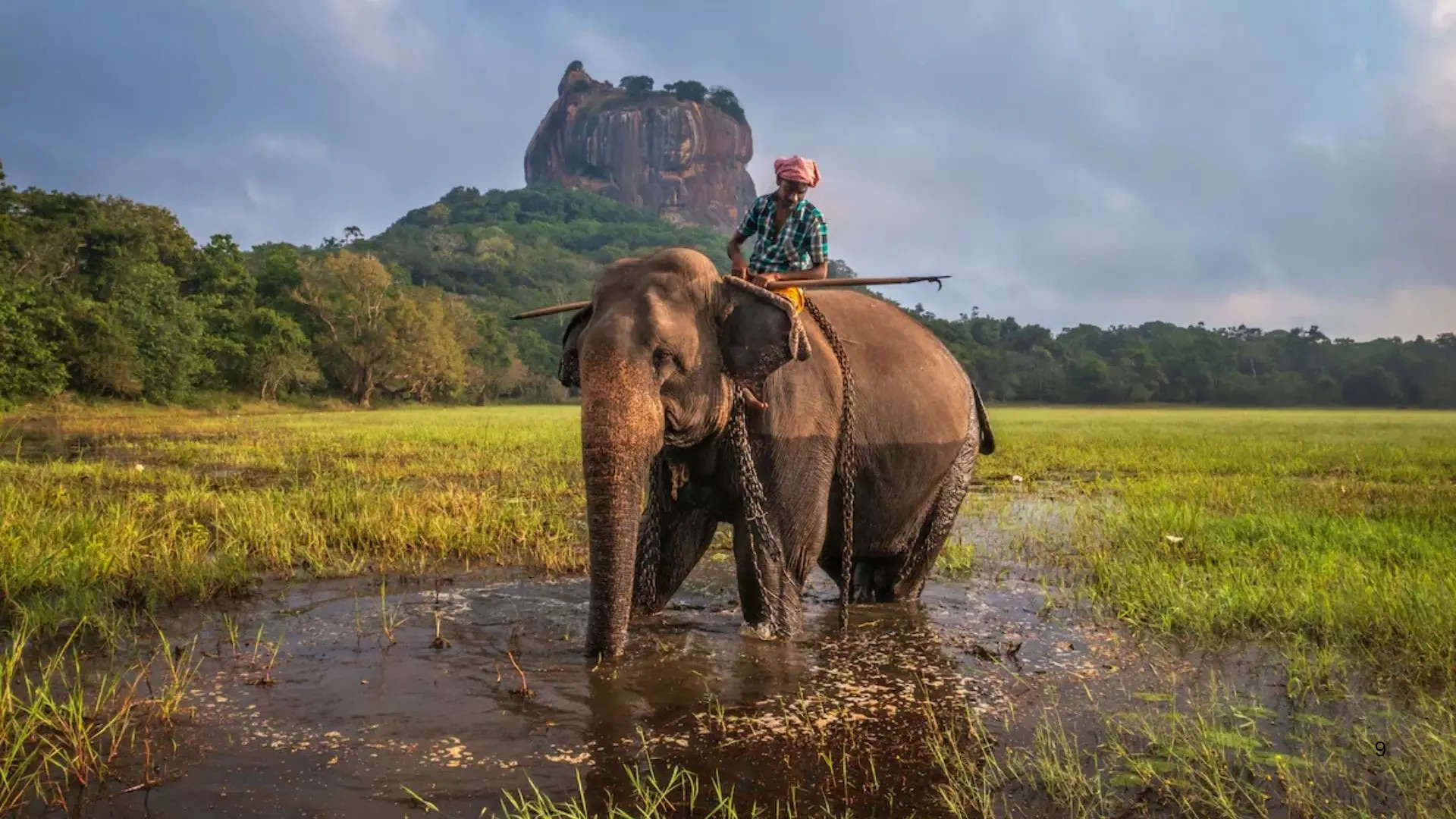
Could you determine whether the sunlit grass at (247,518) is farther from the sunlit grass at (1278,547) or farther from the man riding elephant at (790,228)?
the sunlit grass at (1278,547)

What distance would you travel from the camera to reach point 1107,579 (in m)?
6.50

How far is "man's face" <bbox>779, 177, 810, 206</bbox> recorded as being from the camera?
538 cm

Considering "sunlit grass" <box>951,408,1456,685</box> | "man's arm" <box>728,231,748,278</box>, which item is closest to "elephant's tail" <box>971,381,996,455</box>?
"sunlit grass" <box>951,408,1456,685</box>

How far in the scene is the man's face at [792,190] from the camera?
212 inches

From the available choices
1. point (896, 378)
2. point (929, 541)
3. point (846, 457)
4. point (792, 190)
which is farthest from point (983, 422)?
point (792, 190)

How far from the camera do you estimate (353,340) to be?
50.4 m

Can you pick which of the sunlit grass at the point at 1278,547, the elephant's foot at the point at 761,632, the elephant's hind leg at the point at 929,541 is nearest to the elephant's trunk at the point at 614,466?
the elephant's foot at the point at 761,632

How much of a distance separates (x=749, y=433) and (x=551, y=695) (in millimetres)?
1622

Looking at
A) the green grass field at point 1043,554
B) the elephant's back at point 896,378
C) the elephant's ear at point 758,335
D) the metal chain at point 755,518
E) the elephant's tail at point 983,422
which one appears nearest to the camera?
the green grass field at point 1043,554

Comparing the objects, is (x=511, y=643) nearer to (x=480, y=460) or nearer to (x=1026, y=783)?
(x=1026, y=783)

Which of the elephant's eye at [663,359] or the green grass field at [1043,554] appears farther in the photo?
the elephant's eye at [663,359]

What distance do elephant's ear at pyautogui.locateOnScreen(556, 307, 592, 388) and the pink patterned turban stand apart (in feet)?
4.67

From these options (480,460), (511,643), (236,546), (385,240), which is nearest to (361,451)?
(480,460)

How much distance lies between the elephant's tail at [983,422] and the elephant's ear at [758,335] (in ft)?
7.69
